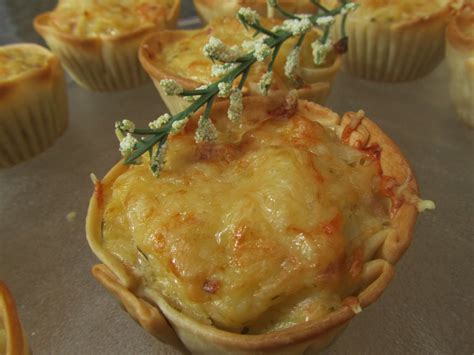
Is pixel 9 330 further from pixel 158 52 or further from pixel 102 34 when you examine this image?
pixel 102 34

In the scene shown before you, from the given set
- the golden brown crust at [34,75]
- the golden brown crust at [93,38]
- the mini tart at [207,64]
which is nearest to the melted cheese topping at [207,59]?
the mini tart at [207,64]

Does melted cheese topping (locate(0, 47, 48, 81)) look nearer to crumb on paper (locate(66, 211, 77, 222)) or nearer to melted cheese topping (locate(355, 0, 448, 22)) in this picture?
crumb on paper (locate(66, 211, 77, 222))

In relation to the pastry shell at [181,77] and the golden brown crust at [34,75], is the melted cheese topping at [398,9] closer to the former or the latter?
the pastry shell at [181,77]

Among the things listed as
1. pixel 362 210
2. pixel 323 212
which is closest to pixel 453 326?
pixel 362 210

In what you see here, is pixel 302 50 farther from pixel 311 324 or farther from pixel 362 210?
pixel 311 324

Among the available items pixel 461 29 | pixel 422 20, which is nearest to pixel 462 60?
pixel 461 29

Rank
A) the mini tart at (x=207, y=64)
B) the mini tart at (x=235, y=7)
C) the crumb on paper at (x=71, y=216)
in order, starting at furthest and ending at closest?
the mini tart at (x=235, y=7), the crumb on paper at (x=71, y=216), the mini tart at (x=207, y=64)

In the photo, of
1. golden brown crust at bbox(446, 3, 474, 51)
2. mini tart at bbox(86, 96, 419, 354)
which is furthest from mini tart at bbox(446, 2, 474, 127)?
mini tart at bbox(86, 96, 419, 354)
